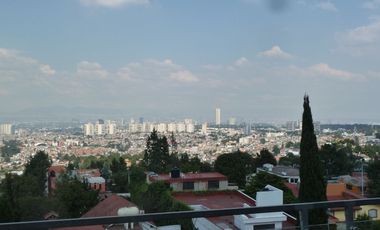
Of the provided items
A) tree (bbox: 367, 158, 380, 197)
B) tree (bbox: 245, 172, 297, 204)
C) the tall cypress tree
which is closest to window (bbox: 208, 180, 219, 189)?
tree (bbox: 245, 172, 297, 204)

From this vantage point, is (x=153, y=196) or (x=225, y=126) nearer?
(x=153, y=196)

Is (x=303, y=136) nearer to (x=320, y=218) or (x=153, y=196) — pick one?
(x=153, y=196)

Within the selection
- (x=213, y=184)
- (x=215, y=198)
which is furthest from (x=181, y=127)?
(x=215, y=198)

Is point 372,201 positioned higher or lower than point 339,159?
higher

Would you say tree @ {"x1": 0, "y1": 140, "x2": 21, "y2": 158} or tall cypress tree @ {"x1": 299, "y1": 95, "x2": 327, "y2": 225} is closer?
tall cypress tree @ {"x1": 299, "y1": 95, "x2": 327, "y2": 225}

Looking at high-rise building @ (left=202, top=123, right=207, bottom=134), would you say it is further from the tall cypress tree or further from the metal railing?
the metal railing

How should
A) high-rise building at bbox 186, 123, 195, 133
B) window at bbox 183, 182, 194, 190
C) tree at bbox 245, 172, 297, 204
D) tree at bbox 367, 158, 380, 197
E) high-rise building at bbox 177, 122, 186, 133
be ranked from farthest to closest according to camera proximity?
high-rise building at bbox 186, 123, 195, 133, high-rise building at bbox 177, 122, 186, 133, tree at bbox 367, 158, 380, 197, window at bbox 183, 182, 194, 190, tree at bbox 245, 172, 297, 204

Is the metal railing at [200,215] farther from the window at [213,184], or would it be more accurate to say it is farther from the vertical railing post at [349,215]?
the window at [213,184]

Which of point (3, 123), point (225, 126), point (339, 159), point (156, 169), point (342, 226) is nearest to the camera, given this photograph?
point (342, 226)

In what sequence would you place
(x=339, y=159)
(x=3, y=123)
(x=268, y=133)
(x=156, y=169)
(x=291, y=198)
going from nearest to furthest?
(x=291, y=198) < (x=339, y=159) < (x=156, y=169) < (x=3, y=123) < (x=268, y=133)

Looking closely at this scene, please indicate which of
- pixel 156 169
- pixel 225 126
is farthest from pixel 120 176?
pixel 225 126
